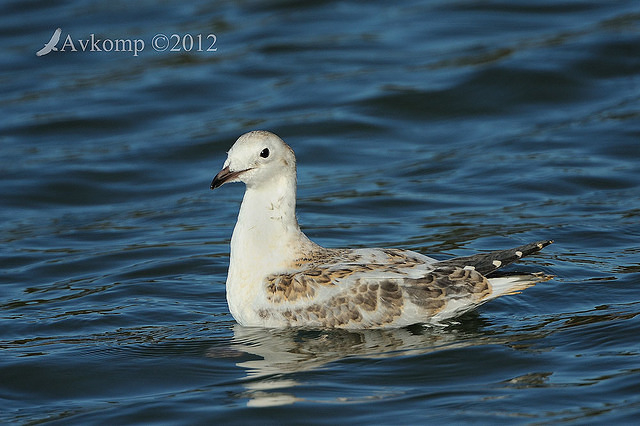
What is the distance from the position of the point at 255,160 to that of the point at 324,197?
4.47m

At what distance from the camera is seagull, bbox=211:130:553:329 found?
800 centimetres

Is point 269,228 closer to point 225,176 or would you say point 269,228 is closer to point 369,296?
point 225,176

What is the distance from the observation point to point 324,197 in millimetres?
12648

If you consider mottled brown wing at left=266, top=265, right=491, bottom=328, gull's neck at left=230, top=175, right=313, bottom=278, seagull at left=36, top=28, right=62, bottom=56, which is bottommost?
mottled brown wing at left=266, top=265, right=491, bottom=328

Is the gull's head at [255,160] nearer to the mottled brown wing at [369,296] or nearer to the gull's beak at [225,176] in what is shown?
the gull's beak at [225,176]

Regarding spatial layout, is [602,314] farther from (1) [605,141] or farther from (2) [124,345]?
(1) [605,141]

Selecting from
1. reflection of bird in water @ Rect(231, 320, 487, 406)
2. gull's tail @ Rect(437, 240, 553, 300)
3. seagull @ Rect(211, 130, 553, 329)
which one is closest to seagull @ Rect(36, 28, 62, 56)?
seagull @ Rect(211, 130, 553, 329)

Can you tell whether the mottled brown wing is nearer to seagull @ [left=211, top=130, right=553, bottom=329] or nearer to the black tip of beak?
seagull @ [left=211, top=130, right=553, bottom=329]

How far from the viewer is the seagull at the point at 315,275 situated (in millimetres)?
8000

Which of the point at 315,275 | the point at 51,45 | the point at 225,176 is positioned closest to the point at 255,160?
the point at 225,176

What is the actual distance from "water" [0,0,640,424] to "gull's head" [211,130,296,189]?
1.17 m

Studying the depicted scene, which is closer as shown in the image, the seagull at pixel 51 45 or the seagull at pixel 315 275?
the seagull at pixel 315 275

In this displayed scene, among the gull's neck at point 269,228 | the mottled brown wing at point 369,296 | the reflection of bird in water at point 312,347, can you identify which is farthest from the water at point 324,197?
the gull's neck at point 269,228

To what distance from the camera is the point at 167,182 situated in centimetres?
1366
